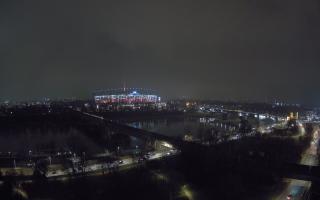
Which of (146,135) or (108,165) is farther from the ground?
(146,135)

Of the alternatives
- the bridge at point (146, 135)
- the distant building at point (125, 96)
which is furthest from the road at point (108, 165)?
the distant building at point (125, 96)

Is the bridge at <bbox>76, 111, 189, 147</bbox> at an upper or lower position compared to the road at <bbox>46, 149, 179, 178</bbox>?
upper

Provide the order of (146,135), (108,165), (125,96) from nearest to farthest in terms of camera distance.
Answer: (108,165) → (146,135) → (125,96)

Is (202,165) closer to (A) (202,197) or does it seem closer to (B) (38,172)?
(A) (202,197)

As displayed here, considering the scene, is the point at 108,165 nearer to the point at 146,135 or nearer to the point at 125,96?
the point at 146,135

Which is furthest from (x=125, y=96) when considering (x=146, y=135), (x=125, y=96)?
(x=146, y=135)

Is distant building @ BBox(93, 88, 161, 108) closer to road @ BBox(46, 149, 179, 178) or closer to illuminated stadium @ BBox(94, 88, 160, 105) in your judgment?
illuminated stadium @ BBox(94, 88, 160, 105)

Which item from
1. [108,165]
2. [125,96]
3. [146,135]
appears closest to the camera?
[108,165]

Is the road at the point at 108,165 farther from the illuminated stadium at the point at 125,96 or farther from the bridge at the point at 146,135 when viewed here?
the illuminated stadium at the point at 125,96

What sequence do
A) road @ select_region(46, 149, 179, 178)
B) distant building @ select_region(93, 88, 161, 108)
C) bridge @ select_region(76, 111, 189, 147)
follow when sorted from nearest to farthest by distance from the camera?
road @ select_region(46, 149, 179, 178)
bridge @ select_region(76, 111, 189, 147)
distant building @ select_region(93, 88, 161, 108)

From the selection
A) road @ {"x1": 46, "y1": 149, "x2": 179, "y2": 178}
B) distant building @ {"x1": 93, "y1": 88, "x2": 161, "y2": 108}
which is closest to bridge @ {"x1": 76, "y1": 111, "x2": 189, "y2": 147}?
Answer: road @ {"x1": 46, "y1": 149, "x2": 179, "y2": 178}
